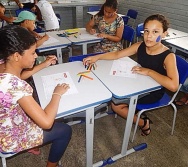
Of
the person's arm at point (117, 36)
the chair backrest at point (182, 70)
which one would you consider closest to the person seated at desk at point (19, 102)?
the chair backrest at point (182, 70)

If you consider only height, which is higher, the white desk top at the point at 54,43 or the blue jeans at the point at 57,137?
the white desk top at the point at 54,43

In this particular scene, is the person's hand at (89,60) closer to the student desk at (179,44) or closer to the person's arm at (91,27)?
the person's arm at (91,27)

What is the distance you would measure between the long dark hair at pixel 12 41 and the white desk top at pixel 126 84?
646mm

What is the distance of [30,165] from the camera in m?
1.67

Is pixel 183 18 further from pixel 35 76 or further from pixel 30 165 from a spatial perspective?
pixel 30 165

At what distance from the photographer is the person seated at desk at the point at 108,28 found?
8.28 feet

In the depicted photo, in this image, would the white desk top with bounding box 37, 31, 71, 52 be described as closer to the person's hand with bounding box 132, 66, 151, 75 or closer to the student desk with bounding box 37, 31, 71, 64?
the student desk with bounding box 37, 31, 71, 64

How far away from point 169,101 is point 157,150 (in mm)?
512

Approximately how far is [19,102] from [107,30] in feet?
6.46

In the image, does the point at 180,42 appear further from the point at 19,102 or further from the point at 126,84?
the point at 19,102

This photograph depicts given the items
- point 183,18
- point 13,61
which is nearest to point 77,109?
point 13,61

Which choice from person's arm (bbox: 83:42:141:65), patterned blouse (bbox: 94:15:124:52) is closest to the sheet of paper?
patterned blouse (bbox: 94:15:124:52)

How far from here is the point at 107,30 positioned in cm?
262

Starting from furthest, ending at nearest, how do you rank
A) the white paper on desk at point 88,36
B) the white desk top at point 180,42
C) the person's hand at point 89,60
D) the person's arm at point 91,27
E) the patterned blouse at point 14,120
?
the person's arm at point 91,27 → the white paper on desk at point 88,36 → the white desk top at point 180,42 → the person's hand at point 89,60 → the patterned blouse at point 14,120
